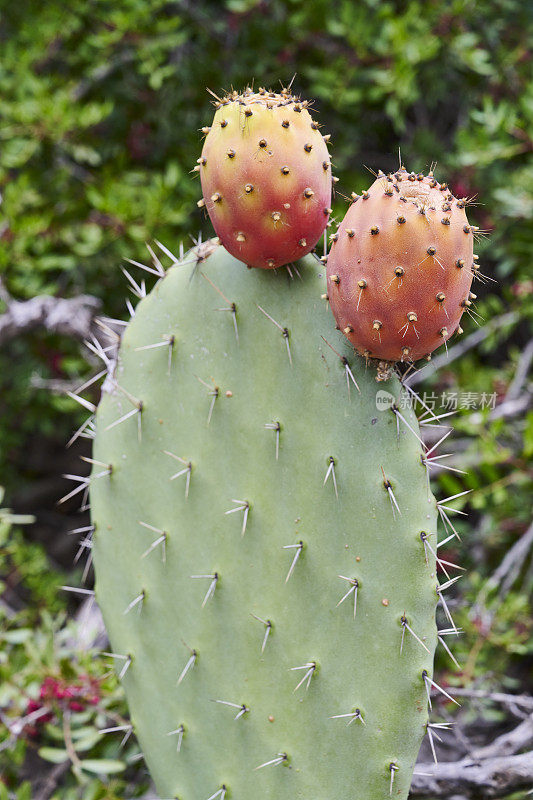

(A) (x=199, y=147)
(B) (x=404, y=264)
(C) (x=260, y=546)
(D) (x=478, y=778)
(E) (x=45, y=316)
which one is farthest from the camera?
(A) (x=199, y=147)

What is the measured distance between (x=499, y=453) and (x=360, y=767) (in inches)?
36.1

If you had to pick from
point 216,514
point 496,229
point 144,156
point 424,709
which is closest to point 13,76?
point 144,156

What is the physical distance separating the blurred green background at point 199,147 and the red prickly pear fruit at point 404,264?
2.94 feet

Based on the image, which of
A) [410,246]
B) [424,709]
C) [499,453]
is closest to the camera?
[410,246]

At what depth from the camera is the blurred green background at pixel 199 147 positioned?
1.75 metres

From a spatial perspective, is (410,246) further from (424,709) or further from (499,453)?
(499,453)

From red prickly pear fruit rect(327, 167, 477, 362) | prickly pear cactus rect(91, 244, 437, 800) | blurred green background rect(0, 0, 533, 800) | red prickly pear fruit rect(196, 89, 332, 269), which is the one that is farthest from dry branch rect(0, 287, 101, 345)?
red prickly pear fruit rect(327, 167, 477, 362)

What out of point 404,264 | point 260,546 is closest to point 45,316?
point 260,546

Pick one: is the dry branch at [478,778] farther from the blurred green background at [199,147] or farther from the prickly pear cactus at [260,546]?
the blurred green background at [199,147]

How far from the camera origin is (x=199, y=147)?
197cm

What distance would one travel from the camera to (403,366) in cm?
90

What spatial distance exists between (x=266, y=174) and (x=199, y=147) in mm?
1288

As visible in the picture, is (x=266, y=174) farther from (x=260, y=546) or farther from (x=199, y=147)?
(x=199, y=147)

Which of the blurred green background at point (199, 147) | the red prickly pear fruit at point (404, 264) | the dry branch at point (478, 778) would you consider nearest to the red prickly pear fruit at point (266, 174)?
the red prickly pear fruit at point (404, 264)
